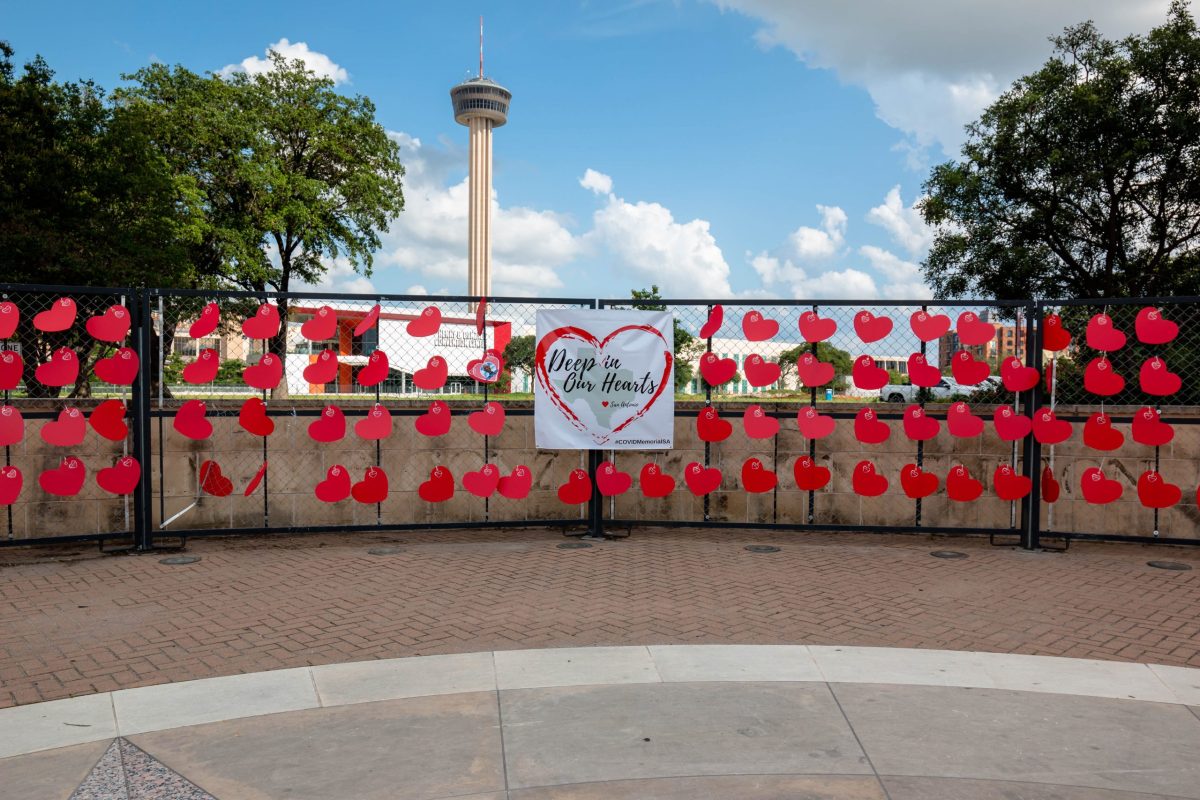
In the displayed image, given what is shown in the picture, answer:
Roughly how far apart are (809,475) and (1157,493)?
3406mm

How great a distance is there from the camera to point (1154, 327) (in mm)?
8320

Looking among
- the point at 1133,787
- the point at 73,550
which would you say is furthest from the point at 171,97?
the point at 1133,787

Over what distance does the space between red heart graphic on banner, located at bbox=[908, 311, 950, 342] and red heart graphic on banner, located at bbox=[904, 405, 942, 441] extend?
0.77 meters

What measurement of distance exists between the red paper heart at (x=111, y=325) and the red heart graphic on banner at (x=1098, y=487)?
9.72 metres

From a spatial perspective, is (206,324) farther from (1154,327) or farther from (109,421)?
(1154,327)

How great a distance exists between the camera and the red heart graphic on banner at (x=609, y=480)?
8.95m

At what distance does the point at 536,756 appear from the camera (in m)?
3.77

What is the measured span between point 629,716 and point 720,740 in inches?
19.7

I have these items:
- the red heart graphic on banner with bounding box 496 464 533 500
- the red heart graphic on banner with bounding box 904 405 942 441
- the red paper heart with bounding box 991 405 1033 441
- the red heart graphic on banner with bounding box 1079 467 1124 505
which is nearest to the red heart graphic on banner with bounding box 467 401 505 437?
the red heart graphic on banner with bounding box 496 464 533 500

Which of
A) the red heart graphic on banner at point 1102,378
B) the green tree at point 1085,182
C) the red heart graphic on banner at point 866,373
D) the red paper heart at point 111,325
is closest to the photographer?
the red paper heart at point 111,325

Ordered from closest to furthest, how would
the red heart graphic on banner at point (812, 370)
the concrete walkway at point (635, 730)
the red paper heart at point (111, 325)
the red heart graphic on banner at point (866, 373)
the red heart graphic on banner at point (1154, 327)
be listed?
the concrete walkway at point (635, 730) < the red paper heart at point (111, 325) < the red heart graphic on banner at point (1154, 327) < the red heart graphic on banner at point (866, 373) < the red heart graphic on banner at point (812, 370)

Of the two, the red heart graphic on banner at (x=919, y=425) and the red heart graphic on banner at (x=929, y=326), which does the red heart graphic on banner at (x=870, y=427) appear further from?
the red heart graphic on banner at (x=929, y=326)

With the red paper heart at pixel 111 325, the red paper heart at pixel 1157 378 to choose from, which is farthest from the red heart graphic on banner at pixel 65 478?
the red paper heart at pixel 1157 378

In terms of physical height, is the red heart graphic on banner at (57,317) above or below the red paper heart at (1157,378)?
above
